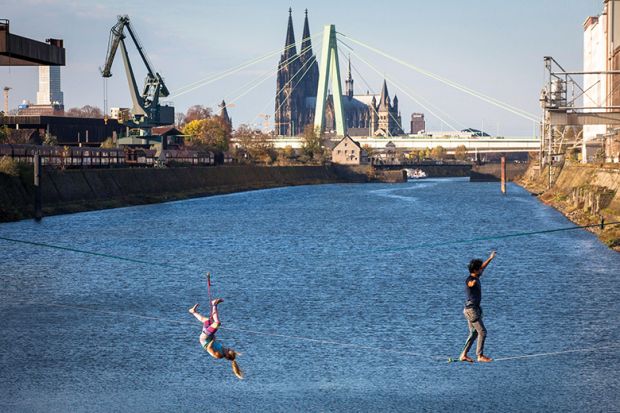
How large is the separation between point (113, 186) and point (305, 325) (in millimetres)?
73174

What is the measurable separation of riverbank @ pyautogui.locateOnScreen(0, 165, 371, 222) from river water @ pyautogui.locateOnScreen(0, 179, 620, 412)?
12.3 m

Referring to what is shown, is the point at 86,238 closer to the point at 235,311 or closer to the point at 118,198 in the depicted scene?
the point at 235,311

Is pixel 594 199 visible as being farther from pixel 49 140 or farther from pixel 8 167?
pixel 49 140

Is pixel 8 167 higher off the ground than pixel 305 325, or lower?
higher

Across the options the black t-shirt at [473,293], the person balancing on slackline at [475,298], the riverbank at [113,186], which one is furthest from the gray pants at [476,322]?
the riverbank at [113,186]

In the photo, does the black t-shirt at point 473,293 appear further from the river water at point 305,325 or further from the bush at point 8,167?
the bush at point 8,167

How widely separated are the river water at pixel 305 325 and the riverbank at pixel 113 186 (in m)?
12.3

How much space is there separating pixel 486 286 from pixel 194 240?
88.5 feet

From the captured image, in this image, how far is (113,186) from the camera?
103562 millimetres

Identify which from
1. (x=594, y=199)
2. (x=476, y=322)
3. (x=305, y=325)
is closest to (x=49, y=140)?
(x=594, y=199)

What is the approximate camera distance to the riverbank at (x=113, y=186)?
3014 inches

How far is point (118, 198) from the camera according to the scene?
102 meters

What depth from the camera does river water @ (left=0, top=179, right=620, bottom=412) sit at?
24406 mm

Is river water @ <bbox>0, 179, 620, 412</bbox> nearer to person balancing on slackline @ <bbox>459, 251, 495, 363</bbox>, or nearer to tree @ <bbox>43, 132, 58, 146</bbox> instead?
person balancing on slackline @ <bbox>459, 251, 495, 363</bbox>
